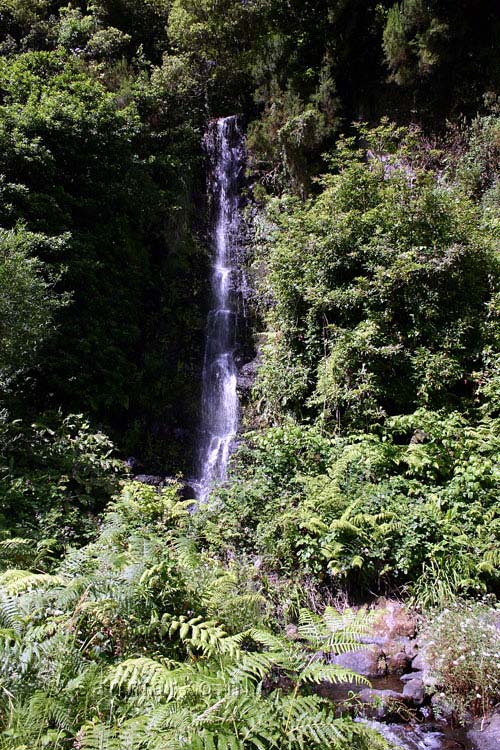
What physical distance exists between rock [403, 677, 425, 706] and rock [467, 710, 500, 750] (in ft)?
1.28

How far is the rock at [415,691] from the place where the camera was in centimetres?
372

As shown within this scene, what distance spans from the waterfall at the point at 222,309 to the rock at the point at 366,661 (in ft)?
13.7

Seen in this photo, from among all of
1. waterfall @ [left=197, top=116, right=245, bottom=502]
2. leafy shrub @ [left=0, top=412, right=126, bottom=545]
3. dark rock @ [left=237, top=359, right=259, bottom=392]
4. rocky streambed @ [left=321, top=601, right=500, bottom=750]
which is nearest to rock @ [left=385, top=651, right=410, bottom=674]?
rocky streambed @ [left=321, top=601, right=500, bottom=750]

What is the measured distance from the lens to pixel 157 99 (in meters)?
11.9

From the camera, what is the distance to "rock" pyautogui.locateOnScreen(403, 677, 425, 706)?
372cm

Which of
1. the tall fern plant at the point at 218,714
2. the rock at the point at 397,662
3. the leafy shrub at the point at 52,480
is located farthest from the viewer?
the leafy shrub at the point at 52,480

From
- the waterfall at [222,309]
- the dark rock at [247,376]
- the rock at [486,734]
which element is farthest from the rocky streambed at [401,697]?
the dark rock at [247,376]

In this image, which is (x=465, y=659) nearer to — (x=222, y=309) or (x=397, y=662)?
(x=397, y=662)

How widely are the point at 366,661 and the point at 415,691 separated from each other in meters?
0.49

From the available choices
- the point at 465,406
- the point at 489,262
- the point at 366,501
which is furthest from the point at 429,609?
the point at 489,262

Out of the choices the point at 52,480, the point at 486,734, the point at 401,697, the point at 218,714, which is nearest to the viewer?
the point at 218,714

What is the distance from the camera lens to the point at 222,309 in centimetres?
1132

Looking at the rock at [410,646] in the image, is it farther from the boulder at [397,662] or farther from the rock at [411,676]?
the rock at [411,676]

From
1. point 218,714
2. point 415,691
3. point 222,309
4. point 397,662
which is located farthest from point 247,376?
point 218,714
